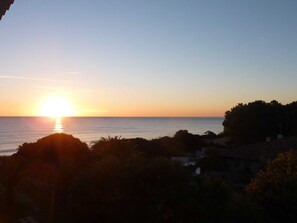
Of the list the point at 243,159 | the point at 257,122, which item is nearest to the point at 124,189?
the point at 243,159

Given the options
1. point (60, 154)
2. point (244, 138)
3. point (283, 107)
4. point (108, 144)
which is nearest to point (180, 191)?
point (60, 154)

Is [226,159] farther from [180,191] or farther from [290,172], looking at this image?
[180,191]

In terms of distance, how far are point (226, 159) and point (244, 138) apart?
30.3m

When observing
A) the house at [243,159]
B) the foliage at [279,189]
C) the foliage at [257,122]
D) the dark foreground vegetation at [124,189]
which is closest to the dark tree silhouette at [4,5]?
the dark foreground vegetation at [124,189]

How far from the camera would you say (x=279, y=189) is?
84.9 feet

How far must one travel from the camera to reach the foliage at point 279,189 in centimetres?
2502

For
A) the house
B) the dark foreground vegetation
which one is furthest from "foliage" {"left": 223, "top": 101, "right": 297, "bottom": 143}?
the dark foreground vegetation

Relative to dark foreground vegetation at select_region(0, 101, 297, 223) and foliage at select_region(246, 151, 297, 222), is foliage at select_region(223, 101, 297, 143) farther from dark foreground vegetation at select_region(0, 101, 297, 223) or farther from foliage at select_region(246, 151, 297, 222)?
foliage at select_region(246, 151, 297, 222)

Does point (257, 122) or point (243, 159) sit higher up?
point (257, 122)

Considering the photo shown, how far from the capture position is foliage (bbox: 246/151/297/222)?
25.0 meters

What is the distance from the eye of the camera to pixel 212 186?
68.6 ft

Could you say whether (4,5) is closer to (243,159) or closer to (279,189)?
(279,189)

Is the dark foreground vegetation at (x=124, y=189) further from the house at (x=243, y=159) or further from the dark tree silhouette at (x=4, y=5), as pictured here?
the dark tree silhouette at (x=4, y=5)

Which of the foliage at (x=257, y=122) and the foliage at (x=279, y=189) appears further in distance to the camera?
the foliage at (x=257, y=122)
